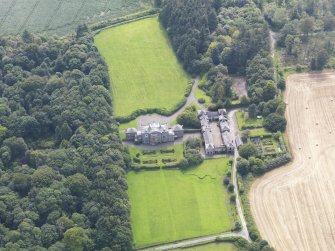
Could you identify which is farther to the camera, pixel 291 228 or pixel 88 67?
pixel 88 67

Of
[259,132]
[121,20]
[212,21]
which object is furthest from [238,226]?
[121,20]

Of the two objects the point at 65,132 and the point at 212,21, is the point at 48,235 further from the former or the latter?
the point at 212,21

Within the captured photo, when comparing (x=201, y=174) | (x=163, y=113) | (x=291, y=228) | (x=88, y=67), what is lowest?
(x=291, y=228)

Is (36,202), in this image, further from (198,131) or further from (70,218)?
(198,131)

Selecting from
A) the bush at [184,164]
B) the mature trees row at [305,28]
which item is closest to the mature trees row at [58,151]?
the bush at [184,164]

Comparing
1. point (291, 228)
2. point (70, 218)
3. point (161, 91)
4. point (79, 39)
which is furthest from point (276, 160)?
Result: point (79, 39)
